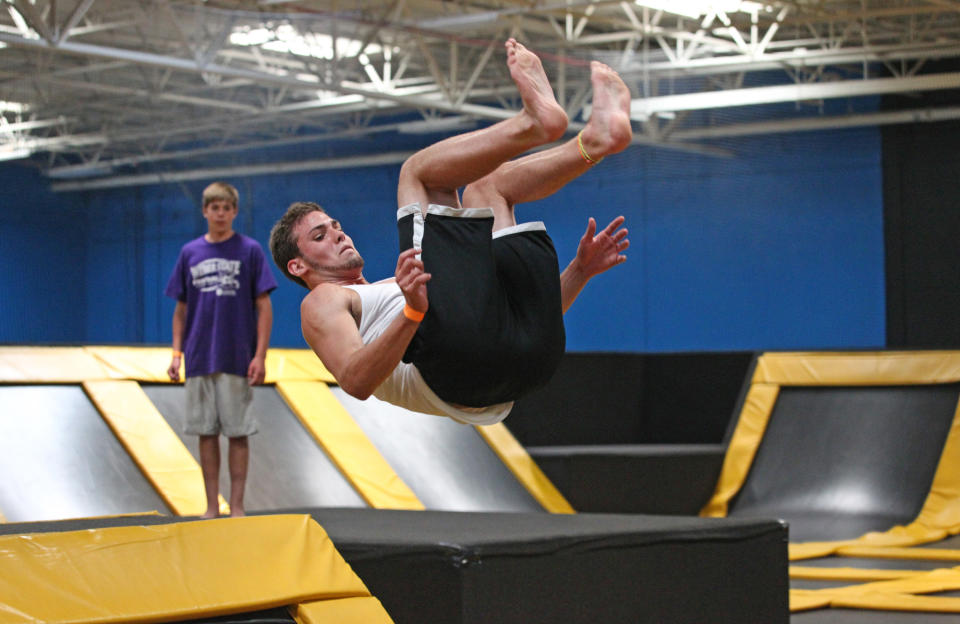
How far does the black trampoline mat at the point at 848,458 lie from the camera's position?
679 centimetres

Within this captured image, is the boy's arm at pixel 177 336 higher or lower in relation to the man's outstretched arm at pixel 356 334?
higher

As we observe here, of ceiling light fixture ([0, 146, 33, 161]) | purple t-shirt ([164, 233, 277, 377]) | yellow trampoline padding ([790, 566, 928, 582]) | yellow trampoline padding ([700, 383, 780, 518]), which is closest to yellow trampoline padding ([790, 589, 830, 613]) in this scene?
yellow trampoline padding ([790, 566, 928, 582])

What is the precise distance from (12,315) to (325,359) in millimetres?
4497

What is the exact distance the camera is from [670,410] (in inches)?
320

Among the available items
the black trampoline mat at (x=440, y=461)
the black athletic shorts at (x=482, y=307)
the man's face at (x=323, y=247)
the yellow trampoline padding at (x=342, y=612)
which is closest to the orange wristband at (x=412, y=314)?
the black athletic shorts at (x=482, y=307)

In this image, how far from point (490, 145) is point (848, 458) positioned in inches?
207

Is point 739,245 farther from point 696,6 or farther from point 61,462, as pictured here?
point 61,462

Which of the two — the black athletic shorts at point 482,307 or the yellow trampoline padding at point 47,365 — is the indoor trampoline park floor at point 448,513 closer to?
the yellow trampoline padding at point 47,365

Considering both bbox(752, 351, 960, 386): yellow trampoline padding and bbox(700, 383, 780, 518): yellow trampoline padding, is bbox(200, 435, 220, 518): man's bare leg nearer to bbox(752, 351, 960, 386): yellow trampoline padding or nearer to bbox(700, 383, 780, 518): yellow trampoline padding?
bbox(700, 383, 780, 518): yellow trampoline padding

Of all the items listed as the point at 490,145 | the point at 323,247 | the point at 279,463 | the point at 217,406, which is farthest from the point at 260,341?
the point at 490,145

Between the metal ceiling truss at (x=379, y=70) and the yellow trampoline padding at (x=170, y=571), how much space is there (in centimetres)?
451

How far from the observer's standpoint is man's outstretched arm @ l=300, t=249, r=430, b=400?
2.36 metres

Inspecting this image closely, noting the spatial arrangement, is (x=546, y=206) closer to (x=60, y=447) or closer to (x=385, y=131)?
(x=385, y=131)

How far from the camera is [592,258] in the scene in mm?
2953
